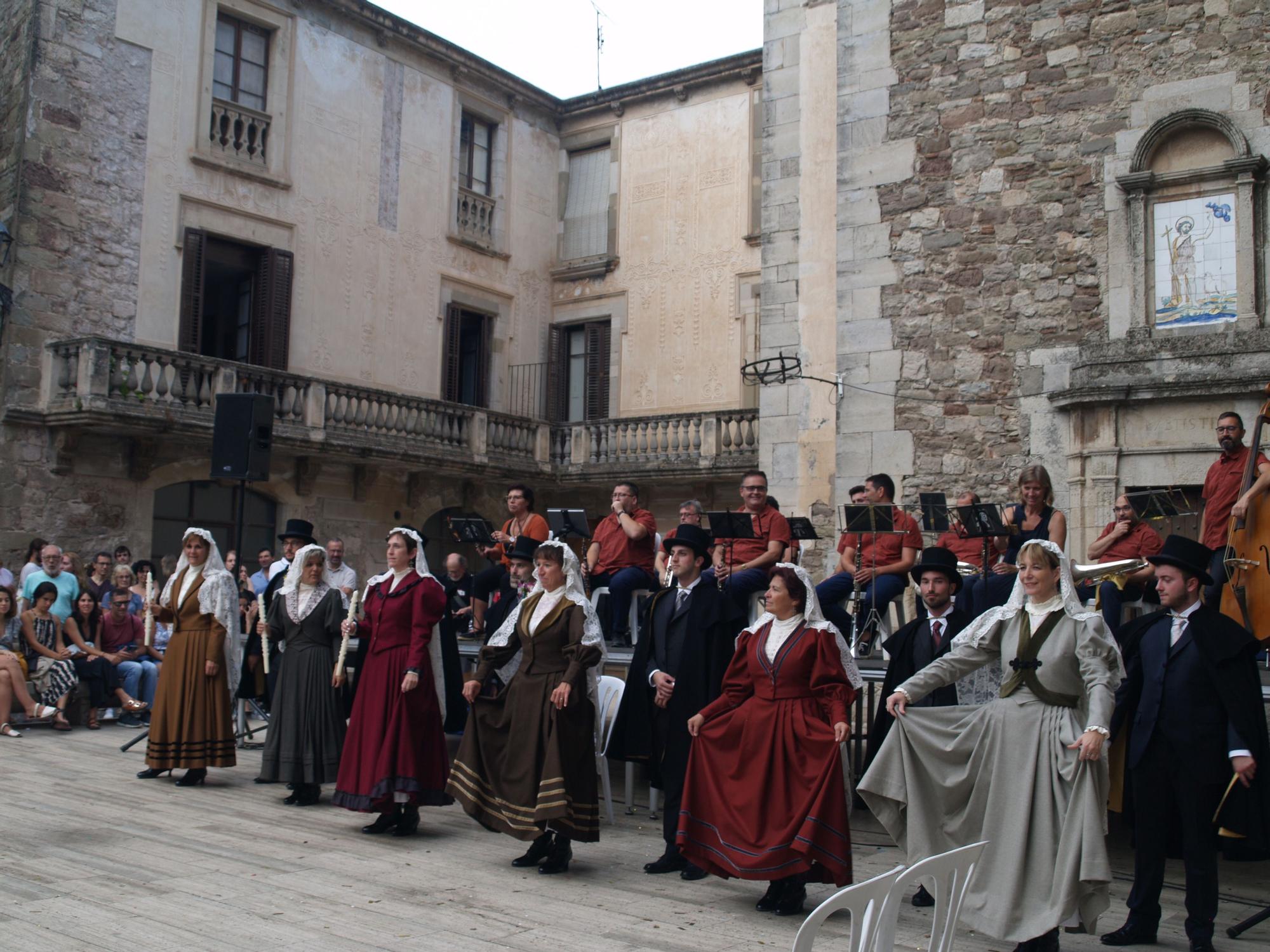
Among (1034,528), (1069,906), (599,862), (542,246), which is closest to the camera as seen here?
(1069,906)

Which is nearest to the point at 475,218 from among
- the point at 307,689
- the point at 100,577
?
the point at 100,577

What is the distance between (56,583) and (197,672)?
4611 millimetres

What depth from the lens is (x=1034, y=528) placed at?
30.2 ft

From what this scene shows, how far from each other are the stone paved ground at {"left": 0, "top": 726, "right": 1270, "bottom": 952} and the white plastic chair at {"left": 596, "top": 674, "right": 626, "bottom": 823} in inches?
8.5

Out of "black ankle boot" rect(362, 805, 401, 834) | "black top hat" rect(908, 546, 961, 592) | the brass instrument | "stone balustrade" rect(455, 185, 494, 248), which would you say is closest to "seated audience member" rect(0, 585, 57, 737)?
"black ankle boot" rect(362, 805, 401, 834)

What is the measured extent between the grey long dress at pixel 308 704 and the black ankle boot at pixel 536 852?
216cm

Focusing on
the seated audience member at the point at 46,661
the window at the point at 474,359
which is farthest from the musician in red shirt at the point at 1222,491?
the window at the point at 474,359

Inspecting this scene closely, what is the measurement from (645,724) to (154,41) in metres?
15.2

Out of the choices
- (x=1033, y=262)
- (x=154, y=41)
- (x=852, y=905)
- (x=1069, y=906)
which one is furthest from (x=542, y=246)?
(x=852, y=905)

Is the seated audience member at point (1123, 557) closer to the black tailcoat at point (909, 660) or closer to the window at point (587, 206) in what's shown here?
the black tailcoat at point (909, 660)

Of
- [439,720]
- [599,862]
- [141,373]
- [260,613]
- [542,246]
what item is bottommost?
[599,862]

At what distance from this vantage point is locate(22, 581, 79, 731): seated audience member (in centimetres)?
1232

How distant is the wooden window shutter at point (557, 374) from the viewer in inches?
968

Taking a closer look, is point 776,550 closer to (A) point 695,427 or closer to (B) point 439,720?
(B) point 439,720
